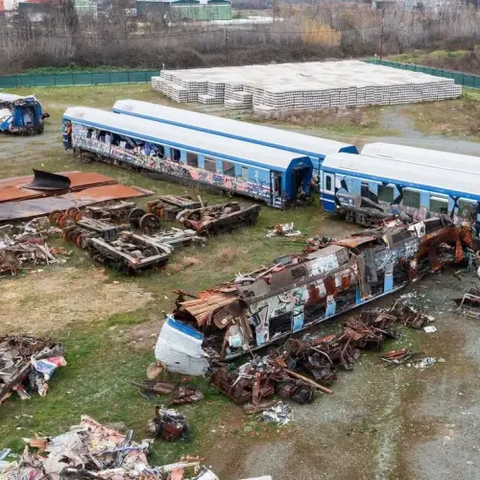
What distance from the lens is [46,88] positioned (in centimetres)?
6056

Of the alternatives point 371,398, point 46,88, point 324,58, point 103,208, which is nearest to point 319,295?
point 371,398

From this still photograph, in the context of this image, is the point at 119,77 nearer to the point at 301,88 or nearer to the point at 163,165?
the point at 301,88

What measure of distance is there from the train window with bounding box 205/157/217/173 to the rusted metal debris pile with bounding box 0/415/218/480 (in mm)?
18468

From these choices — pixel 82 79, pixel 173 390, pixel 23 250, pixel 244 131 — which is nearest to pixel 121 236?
pixel 23 250

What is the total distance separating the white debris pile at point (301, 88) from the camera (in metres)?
49.6

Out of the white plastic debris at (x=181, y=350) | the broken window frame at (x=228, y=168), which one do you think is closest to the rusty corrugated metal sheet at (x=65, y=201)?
the broken window frame at (x=228, y=168)

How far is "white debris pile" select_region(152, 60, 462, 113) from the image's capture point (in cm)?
4956

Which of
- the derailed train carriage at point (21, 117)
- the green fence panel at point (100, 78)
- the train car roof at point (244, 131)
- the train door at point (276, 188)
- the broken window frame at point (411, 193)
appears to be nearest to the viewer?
the broken window frame at point (411, 193)

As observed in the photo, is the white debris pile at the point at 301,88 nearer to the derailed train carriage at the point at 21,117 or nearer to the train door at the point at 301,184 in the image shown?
the derailed train carriage at the point at 21,117

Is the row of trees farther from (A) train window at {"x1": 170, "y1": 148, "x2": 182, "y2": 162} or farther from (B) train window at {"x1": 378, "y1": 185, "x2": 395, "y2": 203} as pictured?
(B) train window at {"x1": 378, "y1": 185, "x2": 395, "y2": 203}

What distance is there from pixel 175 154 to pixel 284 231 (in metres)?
8.67

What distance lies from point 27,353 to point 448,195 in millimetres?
15043

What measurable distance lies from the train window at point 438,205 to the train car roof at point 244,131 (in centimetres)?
618

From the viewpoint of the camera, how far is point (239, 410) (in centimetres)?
1512
